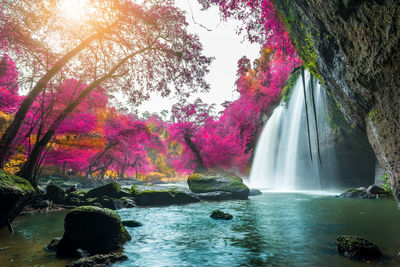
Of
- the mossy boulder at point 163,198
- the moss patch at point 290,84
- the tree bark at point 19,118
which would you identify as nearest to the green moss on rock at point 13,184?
the tree bark at point 19,118

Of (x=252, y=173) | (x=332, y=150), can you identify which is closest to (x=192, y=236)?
(x=332, y=150)

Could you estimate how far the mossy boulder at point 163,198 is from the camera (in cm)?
980

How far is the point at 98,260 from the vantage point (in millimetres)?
3094

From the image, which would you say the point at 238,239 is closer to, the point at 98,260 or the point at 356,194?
the point at 98,260

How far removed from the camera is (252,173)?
2119cm

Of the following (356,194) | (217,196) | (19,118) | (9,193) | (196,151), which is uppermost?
(19,118)

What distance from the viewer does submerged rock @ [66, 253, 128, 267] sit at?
2.94 metres

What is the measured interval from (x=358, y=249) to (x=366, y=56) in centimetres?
271

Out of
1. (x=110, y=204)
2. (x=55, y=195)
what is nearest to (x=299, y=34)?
(x=110, y=204)

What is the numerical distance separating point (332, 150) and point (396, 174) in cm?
1229

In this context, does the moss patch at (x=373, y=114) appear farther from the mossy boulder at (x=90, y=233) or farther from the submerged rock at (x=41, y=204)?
the submerged rock at (x=41, y=204)

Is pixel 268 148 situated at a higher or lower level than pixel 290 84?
lower

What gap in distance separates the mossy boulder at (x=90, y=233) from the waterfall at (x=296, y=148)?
12.8 meters

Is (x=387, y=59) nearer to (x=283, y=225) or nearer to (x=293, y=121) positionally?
(x=283, y=225)
